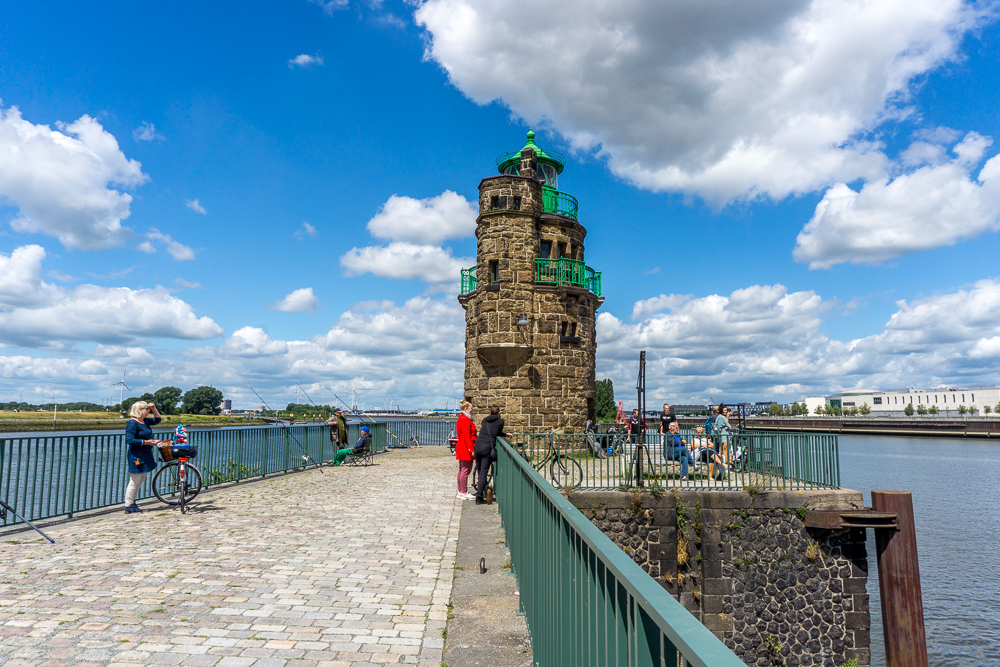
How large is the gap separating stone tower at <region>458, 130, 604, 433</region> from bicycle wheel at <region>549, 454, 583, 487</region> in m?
7.41

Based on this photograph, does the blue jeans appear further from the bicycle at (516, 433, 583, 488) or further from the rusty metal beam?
the rusty metal beam

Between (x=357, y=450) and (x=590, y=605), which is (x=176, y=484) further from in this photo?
(x=590, y=605)

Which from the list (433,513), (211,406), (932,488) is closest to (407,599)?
(433,513)

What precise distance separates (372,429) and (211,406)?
245 ft

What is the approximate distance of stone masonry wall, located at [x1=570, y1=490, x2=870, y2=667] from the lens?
11.4 meters

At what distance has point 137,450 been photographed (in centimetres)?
896

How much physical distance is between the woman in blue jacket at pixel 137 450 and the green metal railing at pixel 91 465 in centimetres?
46

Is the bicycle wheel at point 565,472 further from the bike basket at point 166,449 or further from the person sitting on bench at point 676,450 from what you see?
the bike basket at point 166,449

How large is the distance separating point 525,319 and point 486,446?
403 inches

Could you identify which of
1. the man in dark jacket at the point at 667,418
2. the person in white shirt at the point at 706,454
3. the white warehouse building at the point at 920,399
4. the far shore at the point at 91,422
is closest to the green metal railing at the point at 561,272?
the man in dark jacket at the point at 667,418

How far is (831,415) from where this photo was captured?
124562 millimetres

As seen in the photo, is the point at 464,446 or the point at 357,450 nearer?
the point at 464,446

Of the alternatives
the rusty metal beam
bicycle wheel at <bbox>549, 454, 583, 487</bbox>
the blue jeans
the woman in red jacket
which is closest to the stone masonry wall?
the rusty metal beam

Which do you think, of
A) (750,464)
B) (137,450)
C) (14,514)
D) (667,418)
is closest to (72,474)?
(137,450)
